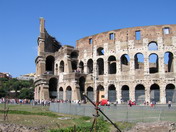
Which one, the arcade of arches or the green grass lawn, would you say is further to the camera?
the arcade of arches

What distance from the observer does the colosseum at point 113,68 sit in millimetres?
31516

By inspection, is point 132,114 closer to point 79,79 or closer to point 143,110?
point 143,110

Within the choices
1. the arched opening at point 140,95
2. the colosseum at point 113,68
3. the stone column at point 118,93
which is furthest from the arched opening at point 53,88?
the arched opening at point 140,95

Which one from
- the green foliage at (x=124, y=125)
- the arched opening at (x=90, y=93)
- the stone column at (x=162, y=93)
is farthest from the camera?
the arched opening at (x=90, y=93)

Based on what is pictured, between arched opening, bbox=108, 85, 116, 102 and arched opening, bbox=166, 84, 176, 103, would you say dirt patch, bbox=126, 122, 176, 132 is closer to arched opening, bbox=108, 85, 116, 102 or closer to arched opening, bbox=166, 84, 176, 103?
arched opening, bbox=166, 84, 176, 103

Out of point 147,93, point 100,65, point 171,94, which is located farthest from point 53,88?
point 171,94

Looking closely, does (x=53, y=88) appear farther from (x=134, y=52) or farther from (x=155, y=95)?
(x=155, y=95)

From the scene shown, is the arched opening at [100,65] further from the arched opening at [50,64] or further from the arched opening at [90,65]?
the arched opening at [50,64]

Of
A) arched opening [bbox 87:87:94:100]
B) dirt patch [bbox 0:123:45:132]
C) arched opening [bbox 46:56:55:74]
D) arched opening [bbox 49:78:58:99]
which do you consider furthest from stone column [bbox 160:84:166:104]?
dirt patch [bbox 0:123:45:132]

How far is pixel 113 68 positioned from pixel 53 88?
432 inches

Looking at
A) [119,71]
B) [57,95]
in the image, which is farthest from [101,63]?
[57,95]

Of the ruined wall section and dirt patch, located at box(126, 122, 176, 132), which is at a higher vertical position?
the ruined wall section

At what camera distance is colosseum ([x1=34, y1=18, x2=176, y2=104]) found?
1241 inches

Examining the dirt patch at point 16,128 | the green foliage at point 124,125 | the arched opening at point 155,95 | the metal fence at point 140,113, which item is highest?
the arched opening at point 155,95
